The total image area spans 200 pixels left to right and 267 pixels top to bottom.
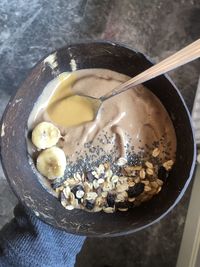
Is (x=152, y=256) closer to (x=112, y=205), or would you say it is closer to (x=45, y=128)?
(x=112, y=205)

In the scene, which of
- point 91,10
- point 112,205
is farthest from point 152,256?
point 91,10

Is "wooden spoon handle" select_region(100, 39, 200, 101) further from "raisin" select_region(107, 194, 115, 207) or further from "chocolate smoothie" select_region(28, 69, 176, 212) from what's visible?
"raisin" select_region(107, 194, 115, 207)

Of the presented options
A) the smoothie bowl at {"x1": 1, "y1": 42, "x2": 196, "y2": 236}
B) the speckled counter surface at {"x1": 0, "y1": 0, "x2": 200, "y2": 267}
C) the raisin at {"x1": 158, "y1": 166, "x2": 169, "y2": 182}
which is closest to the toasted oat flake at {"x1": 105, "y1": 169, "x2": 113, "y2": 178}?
the smoothie bowl at {"x1": 1, "y1": 42, "x2": 196, "y2": 236}

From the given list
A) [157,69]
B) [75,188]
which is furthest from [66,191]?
[157,69]

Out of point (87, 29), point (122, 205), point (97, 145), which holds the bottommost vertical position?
point (122, 205)

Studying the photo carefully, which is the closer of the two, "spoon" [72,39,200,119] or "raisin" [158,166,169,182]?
"spoon" [72,39,200,119]

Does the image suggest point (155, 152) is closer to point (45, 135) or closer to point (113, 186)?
point (113, 186)

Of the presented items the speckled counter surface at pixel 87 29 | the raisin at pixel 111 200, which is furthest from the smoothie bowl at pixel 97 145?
the speckled counter surface at pixel 87 29

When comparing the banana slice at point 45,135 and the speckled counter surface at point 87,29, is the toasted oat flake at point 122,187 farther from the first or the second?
the speckled counter surface at point 87,29
